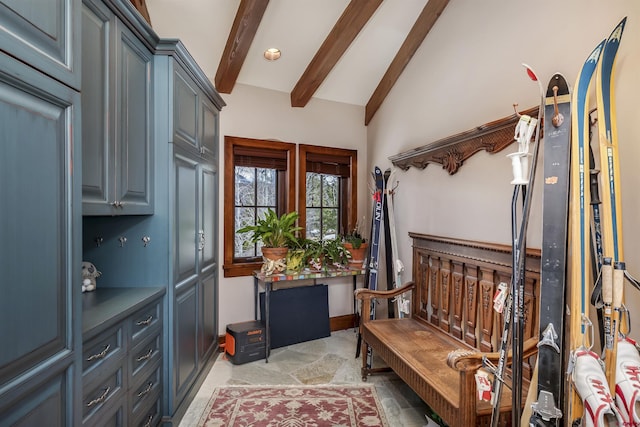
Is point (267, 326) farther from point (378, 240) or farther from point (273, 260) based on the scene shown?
point (378, 240)

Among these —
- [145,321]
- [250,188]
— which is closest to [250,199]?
[250,188]

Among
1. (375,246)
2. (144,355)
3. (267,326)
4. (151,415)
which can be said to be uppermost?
(375,246)

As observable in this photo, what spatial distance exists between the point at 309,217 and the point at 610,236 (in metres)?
2.77

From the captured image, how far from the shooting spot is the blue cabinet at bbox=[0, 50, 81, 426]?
91 centimetres

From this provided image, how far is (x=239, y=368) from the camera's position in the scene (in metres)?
2.85

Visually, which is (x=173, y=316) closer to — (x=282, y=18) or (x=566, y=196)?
(x=566, y=196)

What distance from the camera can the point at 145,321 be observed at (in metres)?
1.79

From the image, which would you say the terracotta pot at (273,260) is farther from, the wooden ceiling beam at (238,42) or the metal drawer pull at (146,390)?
the wooden ceiling beam at (238,42)

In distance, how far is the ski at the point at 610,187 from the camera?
127 centimetres

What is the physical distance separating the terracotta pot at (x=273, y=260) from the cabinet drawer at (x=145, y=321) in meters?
1.28

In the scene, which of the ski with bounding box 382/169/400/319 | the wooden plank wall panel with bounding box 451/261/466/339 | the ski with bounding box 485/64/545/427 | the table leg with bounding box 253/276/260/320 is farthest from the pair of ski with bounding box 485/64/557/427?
the table leg with bounding box 253/276/260/320

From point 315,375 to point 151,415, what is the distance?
50.2 inches

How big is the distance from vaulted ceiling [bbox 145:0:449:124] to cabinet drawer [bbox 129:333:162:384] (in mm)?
2311

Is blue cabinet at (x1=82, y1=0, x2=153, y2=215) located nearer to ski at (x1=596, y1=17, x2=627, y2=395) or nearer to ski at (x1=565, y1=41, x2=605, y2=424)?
ski at (x1=565, y1=41, x2=605, y2=424)
